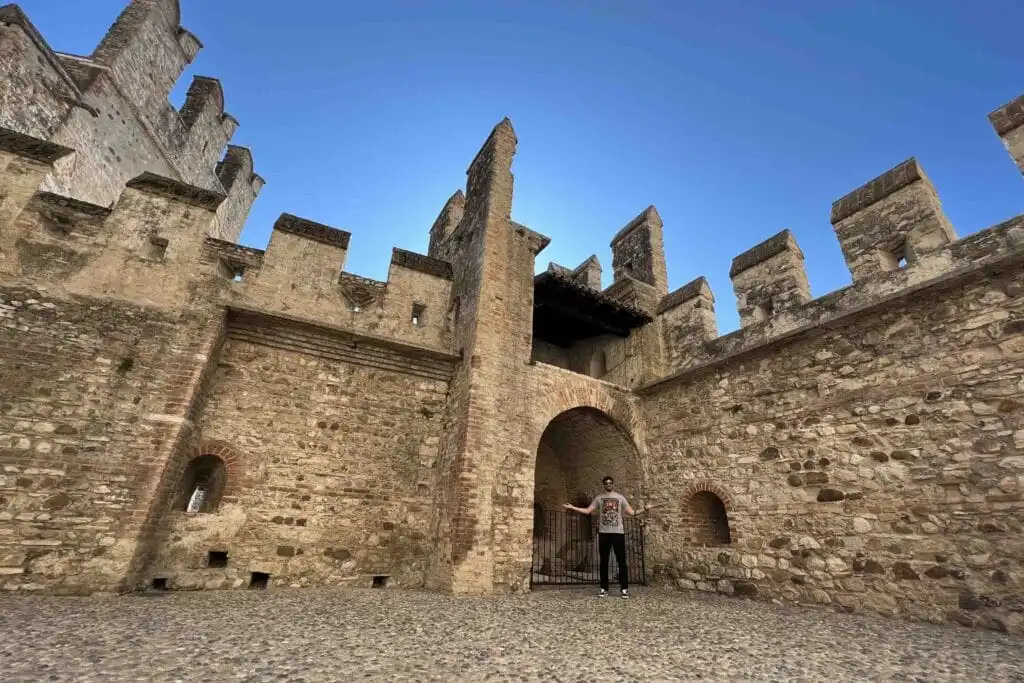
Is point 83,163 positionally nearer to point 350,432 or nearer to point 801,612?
point 350,432

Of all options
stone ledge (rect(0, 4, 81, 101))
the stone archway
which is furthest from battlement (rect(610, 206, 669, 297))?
stone ledge (rect(0, 4, 81, 101))

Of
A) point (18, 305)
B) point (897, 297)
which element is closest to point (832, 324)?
point (897, 297)

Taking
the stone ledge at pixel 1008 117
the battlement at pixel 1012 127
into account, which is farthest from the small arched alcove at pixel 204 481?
the stone ledge at pixel 1008 117

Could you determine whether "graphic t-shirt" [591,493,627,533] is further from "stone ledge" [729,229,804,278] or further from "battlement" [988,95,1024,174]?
"battlement" [988,95,1024,174]

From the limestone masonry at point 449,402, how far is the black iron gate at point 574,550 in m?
0.38

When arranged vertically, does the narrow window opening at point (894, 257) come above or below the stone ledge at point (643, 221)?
below

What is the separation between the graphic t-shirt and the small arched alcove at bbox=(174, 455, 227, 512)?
5352 millimetres

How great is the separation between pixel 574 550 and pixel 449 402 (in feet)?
15.4

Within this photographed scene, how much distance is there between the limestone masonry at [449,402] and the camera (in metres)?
4.96

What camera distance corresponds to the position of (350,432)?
22.5ft

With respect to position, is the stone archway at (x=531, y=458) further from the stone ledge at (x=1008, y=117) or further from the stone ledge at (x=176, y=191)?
the stone ledge at (x=1008, y=117)

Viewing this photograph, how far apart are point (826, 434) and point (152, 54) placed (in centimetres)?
1612

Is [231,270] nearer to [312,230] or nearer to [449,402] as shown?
[312,230]

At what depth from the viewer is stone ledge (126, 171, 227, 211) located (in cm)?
679
